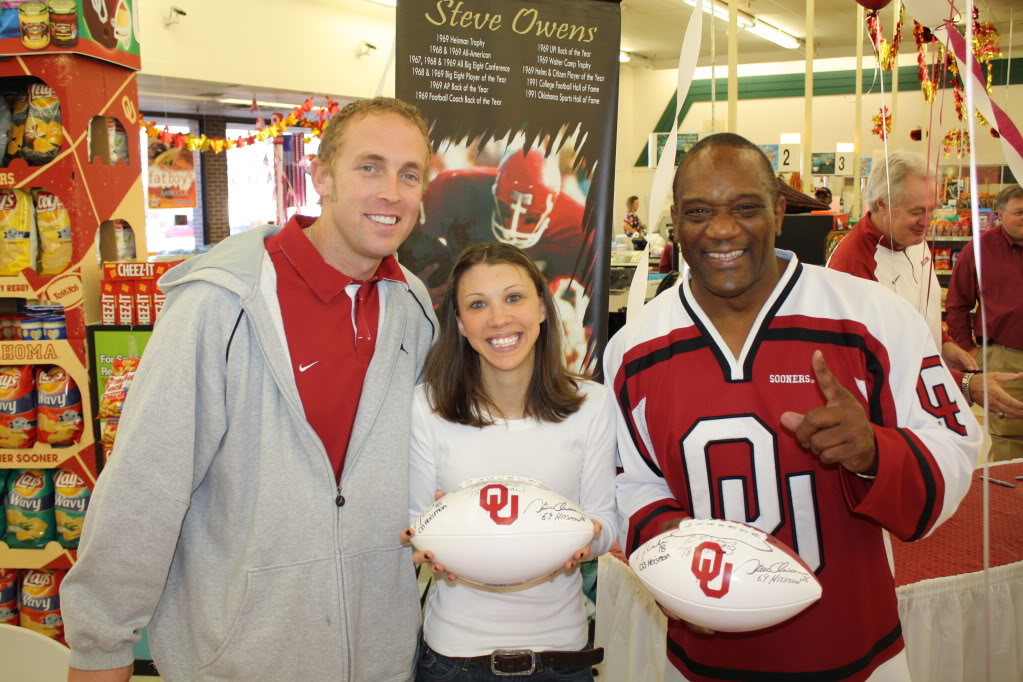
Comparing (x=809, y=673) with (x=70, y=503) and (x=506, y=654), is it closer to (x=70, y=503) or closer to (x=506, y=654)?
(x=506, y=654)

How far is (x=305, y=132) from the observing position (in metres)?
13.5

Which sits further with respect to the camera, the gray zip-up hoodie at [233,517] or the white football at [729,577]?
the gray zip-up hoodie at [233,517]

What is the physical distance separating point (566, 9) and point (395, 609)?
199 cm

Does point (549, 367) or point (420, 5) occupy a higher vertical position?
point (420, 5)

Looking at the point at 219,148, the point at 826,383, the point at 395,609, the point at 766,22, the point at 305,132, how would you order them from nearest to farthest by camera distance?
the point at 826,383
the point at 395,609
the point at 219,148
the point at 766,22
the point at 305,132

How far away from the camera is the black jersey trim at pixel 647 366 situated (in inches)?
61.1

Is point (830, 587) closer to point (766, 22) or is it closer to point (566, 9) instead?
point (566, 9)

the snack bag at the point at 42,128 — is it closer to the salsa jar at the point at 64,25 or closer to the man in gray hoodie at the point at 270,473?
the salsa jar at the point at 64,25

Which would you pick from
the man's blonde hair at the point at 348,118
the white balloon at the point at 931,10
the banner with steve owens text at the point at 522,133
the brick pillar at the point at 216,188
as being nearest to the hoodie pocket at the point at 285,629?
the man's blonde hair at the point at 348,118

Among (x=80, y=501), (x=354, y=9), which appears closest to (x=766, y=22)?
(x=354, y=9)

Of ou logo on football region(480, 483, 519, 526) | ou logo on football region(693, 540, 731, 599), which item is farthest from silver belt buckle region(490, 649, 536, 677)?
ou logo on football region(693, 540, 731, 599)

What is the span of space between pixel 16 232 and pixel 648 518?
2368 millimetres

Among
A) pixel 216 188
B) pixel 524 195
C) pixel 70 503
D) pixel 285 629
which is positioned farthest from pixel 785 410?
pixel 216 188

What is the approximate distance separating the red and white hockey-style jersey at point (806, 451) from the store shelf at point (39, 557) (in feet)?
7.47
